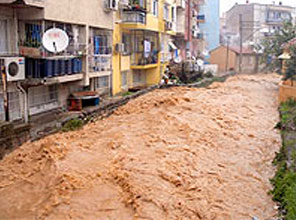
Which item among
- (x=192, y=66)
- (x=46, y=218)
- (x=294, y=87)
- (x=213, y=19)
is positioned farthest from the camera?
(x=213, y=19)

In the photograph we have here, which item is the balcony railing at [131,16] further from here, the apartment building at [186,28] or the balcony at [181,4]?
the apartment building at [186,28]

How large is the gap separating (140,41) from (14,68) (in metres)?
14.0

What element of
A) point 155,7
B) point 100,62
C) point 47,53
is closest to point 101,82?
point 100,62

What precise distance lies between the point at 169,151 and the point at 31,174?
4.81 meters

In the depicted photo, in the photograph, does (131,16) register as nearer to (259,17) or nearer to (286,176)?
(286,176)

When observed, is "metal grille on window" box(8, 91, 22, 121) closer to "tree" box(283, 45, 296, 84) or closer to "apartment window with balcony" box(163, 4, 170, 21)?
"tree" box(283, 45, 296, 84)

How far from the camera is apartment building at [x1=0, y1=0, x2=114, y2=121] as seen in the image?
45.3 ft

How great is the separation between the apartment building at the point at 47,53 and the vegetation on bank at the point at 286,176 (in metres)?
7.93

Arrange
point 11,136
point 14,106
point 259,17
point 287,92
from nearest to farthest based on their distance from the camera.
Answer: point 11,136 → point 14,106 → point 287,92 → point 259,17

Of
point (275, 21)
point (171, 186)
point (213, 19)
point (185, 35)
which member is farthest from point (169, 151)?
point (275, 21)

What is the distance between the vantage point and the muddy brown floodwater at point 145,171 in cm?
952

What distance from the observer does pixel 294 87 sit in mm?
22406

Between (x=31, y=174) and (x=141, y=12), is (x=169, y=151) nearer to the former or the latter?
(x=31, y=174)

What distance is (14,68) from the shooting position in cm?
1305
